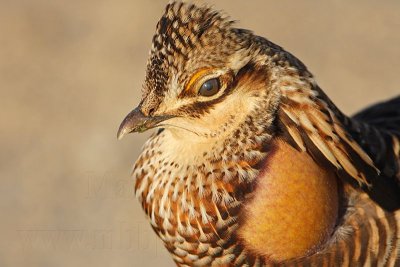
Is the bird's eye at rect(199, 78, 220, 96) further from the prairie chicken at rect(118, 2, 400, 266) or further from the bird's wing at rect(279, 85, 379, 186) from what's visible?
the bird's wing at rect(279, 85, 379, 186)

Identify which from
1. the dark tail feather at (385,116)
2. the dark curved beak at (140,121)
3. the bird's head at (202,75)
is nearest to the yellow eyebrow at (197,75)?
the bird's head at (202,75)

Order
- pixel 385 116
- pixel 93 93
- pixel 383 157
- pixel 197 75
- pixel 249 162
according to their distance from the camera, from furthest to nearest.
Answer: pixel 93 93, pixel 385 116, pixel 383 157, pixel 249 162, pixel 197 75

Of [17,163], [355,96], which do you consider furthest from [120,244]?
[355,96]

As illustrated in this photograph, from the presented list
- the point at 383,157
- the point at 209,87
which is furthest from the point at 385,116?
the point at 209,87

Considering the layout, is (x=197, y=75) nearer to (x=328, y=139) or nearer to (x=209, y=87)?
(x=209, y=87)

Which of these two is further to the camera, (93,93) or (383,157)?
(93,93)

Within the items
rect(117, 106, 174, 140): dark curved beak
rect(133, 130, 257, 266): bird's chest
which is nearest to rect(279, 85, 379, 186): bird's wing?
rect(133, 130, 257, 266): bird's chest

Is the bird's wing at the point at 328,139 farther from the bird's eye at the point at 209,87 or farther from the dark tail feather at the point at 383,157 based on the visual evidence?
the bird's eye at the point at 209,87
